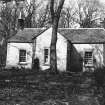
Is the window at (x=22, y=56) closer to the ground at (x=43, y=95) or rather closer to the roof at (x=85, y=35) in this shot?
the roof at (x=85, y=35)

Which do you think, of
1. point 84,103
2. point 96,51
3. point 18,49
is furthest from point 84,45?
point 84,103

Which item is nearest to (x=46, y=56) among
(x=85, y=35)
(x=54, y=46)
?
(x=85, y=35)

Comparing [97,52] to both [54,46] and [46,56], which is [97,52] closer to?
[46,56]

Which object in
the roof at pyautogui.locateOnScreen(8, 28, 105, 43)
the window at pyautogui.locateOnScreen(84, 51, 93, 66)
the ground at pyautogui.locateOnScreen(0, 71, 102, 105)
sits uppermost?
the roof at pyautogui.locateOnScreen(8, 28, 105, 43)

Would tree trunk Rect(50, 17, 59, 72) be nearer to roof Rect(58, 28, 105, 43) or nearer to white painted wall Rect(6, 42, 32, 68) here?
roof Rect(58, 28, 105, 43)

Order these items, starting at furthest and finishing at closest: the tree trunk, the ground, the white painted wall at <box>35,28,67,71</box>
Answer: the white painted wall at <box>35,28,67,71</box>, the tree trunk, the ground

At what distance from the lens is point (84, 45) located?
2759 centimetres

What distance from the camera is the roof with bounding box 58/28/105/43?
2756cm

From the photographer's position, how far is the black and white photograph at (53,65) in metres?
10.2

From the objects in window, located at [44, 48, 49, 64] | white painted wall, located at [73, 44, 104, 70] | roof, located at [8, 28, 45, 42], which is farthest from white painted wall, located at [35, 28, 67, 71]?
white painted wall, located at [73, 44, 104, 70]

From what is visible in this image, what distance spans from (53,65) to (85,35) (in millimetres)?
9591

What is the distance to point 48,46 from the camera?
89.5ft

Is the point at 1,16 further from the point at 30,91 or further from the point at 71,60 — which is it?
the point at 30,91

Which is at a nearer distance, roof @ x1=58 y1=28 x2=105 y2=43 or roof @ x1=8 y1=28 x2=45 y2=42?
roof @ x1=58 y1=28 x2=105 y2=43
